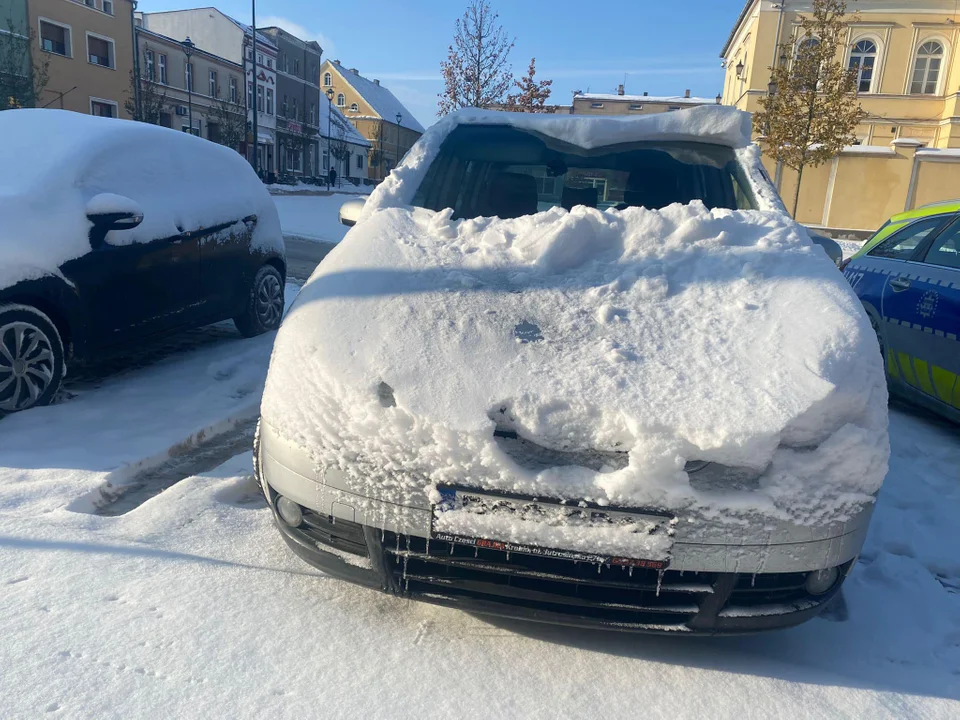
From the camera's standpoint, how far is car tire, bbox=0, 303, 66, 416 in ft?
11.9

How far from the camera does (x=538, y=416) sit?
1916mm

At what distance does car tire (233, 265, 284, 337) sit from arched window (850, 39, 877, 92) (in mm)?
36166

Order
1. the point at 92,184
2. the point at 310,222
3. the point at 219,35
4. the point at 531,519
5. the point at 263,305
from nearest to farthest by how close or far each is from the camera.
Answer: the point at 531,519 < the point at 92,184 < the point at 263,305 < the point at 310,222 < the point at 219,35

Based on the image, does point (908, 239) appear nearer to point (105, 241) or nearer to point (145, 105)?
point (105, 241)

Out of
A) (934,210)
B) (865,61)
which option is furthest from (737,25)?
(934,210)

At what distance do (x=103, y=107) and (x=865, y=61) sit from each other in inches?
1528

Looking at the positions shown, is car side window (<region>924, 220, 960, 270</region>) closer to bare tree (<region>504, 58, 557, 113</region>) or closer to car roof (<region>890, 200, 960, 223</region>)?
car roof (<region>890, 200, 960, 223</region>)

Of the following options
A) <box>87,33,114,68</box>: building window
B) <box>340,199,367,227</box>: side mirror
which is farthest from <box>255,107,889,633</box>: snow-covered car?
<box>87,33,114,68</box>: building window

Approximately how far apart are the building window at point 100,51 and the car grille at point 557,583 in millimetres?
42229

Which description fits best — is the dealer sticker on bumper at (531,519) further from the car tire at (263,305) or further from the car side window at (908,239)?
the car tire at (263,305)

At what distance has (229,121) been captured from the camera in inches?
1745

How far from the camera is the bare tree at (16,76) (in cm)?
2372

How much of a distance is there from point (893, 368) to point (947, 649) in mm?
2983

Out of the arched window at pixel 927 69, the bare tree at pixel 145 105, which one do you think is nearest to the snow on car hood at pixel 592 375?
the bare tree at pixel 145 105
